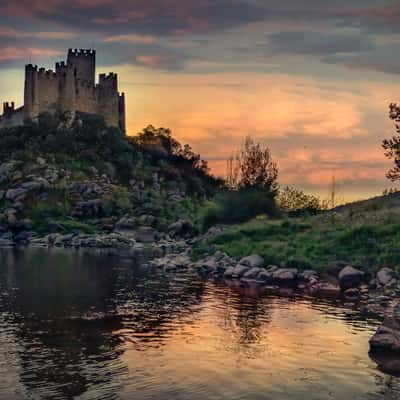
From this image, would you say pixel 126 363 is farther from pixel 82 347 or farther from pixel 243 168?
pixel 243 168

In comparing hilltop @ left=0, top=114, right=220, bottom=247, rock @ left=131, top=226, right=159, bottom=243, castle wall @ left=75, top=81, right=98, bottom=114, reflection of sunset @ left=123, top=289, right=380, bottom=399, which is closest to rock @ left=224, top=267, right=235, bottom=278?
reflection of sunset @ left=123, top=289, right=380, bottom=399

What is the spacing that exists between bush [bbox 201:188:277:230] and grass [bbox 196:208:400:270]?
1073 centimetres

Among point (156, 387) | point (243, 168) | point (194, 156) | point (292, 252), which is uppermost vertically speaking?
point (194, 156)

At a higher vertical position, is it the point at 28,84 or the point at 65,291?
the point at 28,84

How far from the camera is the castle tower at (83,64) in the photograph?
109 m


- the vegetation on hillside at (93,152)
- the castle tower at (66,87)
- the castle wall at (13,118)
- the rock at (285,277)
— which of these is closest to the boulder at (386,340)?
the rock at (285,277)

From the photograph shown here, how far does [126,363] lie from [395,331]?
8.10 meters

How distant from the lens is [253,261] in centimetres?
3834

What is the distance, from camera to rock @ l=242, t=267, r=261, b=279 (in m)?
35.9

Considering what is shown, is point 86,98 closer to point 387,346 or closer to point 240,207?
point 240,207

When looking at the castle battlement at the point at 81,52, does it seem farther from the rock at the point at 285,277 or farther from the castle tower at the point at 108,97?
the rock at the point at 285,277

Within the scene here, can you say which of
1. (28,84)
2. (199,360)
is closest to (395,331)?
(199,360)

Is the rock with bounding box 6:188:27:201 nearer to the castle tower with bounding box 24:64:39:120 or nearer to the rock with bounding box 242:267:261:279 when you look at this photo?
the castle tower with bounding box 24:64:39:120

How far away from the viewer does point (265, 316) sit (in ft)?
80.8
